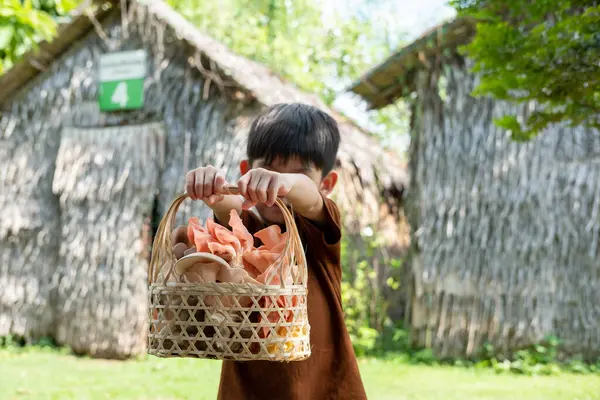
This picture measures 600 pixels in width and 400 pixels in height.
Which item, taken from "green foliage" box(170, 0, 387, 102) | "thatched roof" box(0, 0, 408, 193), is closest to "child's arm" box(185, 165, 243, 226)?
"thatched roof" box(0, 0, 408, 193)

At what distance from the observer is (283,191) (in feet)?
5.88

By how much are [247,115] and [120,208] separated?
1.71 meters

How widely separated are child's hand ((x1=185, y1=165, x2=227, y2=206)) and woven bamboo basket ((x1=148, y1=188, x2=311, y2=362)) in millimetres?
45

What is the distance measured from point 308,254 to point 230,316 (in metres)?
0.62

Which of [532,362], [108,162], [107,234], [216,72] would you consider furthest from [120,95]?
[532,362]

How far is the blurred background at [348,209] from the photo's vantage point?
677cm

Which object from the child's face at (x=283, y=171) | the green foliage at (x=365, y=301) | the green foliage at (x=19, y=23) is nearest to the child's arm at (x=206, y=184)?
the child's face at (x=283, y=171)

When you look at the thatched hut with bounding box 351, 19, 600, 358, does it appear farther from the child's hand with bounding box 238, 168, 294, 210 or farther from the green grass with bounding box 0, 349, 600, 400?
the child's hand with bounding box 238, 168, 294, 210

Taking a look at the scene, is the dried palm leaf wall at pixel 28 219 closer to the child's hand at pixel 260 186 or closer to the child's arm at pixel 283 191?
the child's arm at pixel 283 191

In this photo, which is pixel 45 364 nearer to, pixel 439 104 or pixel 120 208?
pixel 120 208

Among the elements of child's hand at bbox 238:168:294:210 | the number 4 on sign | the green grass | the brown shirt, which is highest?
the number 4 on sign

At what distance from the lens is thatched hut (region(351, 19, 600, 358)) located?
6.79 metres

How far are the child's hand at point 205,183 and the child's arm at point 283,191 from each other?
74 mm

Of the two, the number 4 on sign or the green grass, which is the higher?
the number 4 on sign
